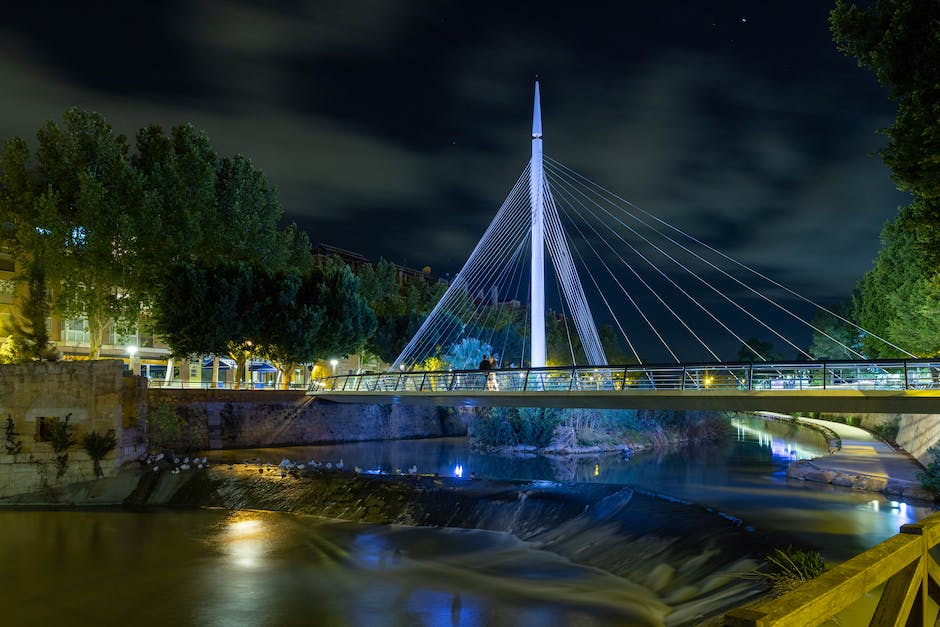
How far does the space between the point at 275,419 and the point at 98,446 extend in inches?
552

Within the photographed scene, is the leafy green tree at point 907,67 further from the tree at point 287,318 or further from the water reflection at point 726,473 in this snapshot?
the tree at point 287,318

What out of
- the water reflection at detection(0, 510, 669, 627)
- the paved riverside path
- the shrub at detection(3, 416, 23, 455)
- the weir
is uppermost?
the shrub at detection(3, 416, 23, 455)

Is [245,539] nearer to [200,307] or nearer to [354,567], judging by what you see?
[354,567]

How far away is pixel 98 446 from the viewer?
81.6 feet

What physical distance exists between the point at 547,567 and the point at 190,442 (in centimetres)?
2370

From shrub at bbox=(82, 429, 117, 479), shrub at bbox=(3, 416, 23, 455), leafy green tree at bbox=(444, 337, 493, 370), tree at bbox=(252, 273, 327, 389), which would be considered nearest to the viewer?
shrub at bbox=(3, 416, 23, 455)

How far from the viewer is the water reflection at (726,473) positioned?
56.4ft

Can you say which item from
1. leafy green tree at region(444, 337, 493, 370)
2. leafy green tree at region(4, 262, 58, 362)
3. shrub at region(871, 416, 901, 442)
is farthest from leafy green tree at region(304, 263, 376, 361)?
shrub at region(871, 416, 901, 442)

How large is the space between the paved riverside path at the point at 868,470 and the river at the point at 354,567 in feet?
2.48

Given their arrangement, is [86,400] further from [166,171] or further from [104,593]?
[166,171]

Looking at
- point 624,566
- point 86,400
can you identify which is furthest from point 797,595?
point 86,400

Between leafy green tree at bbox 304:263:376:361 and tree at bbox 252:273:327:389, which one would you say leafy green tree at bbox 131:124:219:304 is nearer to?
tree at bbox 252:273:327:389

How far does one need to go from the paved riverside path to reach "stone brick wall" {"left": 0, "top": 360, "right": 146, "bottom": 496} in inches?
975

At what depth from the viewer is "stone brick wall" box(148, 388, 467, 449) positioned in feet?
115
